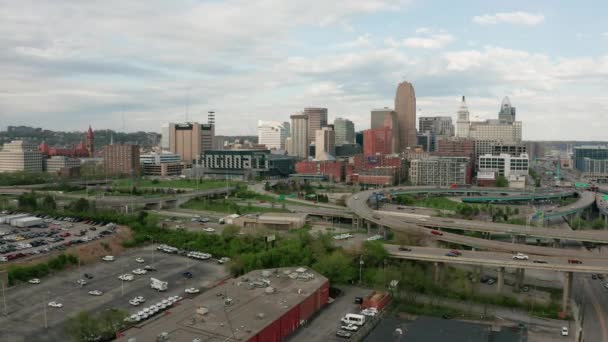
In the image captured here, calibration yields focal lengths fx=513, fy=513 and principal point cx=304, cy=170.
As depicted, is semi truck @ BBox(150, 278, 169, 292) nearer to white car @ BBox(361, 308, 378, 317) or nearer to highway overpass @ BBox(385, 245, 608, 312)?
white car @ BBox(361, 308, 378, 317)

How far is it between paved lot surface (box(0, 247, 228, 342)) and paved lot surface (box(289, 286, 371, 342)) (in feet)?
29.5

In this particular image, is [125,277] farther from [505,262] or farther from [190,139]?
[190,139]

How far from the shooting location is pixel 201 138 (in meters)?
147

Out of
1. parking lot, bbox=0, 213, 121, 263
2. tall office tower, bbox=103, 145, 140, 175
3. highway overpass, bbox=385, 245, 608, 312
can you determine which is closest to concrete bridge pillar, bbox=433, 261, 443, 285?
highway overpass, bbox=385, 245, 608, 312

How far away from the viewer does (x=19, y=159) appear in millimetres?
116125

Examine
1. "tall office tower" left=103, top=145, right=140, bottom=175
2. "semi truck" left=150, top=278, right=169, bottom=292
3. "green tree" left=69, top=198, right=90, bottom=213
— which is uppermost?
"tall office tower" left=103, top=145, right=140, bottom=175

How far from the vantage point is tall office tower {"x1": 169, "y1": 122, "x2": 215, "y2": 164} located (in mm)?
145875

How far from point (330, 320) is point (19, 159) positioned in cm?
11085

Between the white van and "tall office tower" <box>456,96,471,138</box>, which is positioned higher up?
"tall office tower" <box>456,96,471,138</box>

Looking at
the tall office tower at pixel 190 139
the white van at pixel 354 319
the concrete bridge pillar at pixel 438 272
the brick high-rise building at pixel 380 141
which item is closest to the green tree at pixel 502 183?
the brick high-rise building at pixel 380 141

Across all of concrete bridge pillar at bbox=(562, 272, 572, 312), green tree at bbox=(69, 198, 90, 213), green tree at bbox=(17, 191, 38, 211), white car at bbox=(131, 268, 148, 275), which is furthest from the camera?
green tree at bbox=(17, 191, 38, 211)

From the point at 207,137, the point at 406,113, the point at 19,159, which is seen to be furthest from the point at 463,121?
the point at 19,159

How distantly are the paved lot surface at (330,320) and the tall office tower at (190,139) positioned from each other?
11743 cm

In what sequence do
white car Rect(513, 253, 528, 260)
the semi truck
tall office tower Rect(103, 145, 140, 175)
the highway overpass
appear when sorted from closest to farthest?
the highway overpass < the semi truck < white car Rect(513, 253, 528, 260) < tall office tower Rect(103, 145, 140, 175)
